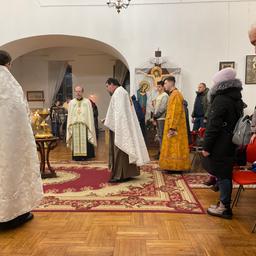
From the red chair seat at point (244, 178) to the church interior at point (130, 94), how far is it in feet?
1.40

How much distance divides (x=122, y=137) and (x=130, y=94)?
419cm

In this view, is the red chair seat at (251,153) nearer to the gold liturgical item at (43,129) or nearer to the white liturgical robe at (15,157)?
the white liturgical robe at (15,157)

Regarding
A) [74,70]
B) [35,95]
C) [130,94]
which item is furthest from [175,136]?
[35,95]

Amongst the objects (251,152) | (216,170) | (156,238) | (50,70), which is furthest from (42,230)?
(50,70)

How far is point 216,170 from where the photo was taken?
312 centimetres

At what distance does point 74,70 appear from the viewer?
13.3 metres

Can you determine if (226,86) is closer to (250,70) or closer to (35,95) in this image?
(250,70)

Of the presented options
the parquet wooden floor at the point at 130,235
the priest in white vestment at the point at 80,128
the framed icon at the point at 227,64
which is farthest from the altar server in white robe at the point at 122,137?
the framed icon at the point at 227,64

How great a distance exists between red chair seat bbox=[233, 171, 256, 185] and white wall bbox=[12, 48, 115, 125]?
10.6m

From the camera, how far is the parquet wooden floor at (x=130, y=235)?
2504 mm

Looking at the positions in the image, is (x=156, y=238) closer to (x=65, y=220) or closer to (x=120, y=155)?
(x=65, y=220)

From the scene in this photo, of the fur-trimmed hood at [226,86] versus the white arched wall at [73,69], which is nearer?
the fur-trimmed hood at [226,86]

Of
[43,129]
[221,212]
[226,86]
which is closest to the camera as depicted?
[226,86]

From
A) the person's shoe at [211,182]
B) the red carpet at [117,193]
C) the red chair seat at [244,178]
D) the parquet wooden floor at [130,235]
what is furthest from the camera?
the person's shoe at [211,182]
